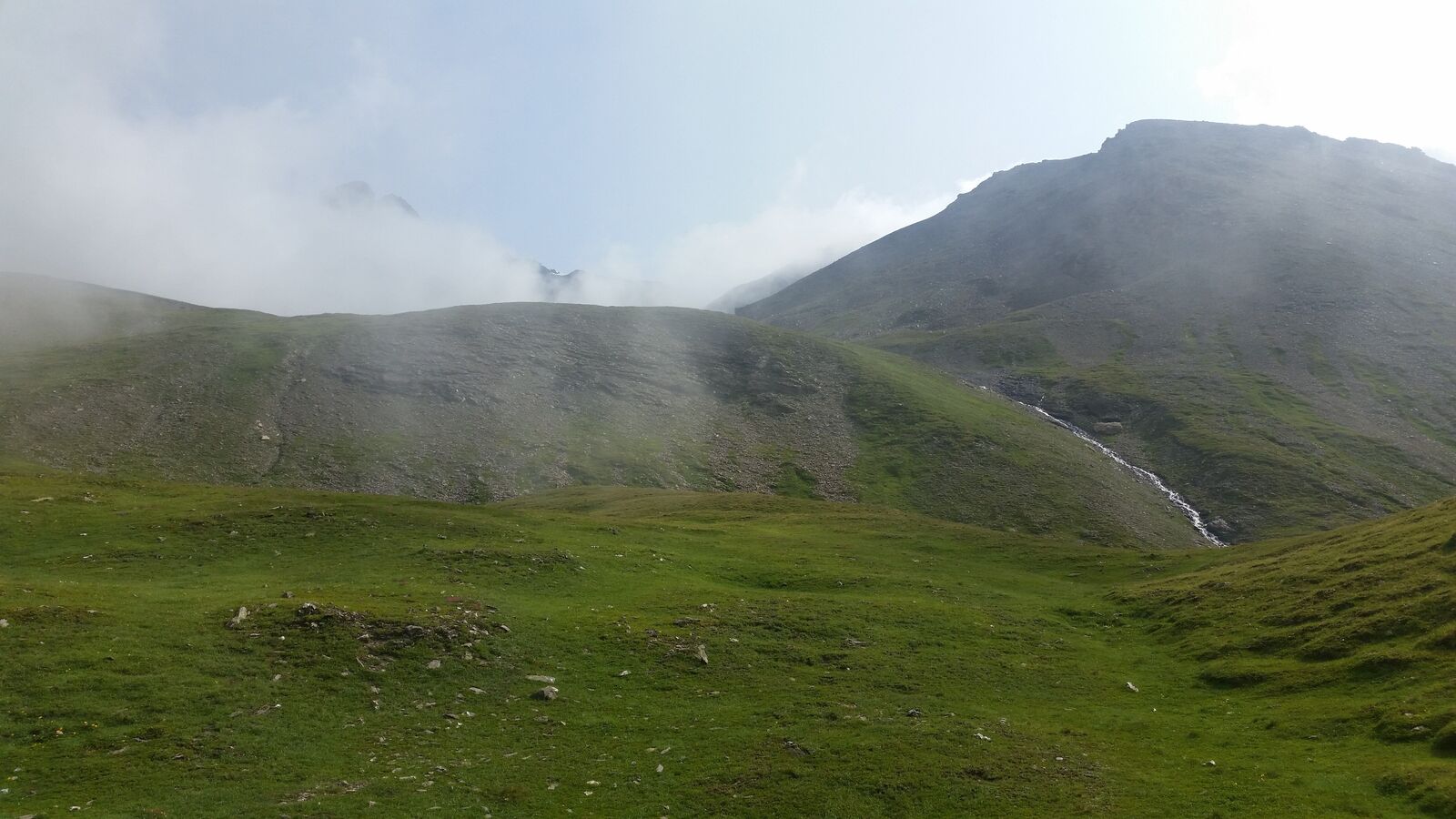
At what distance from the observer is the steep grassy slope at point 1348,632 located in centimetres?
2597

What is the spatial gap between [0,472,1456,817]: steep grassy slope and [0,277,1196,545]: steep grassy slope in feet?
176

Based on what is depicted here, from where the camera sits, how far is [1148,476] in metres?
137

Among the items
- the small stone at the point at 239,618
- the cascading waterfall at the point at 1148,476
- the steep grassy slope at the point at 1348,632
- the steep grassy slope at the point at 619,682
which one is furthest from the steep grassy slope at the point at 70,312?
the cascading waterfall at the point at 1148,476

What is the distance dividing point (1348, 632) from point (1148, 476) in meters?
112

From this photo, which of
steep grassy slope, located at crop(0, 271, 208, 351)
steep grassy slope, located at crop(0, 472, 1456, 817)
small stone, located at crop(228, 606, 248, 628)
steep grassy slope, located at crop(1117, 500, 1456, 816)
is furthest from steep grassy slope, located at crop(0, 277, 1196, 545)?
small stone, located at crop(228, 606, 248, 628)

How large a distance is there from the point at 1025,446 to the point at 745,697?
11376cm

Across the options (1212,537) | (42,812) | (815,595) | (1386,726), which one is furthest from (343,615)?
(1212,537)

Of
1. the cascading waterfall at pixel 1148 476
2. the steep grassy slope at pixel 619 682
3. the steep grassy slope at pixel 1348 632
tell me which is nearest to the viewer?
the steep grassy slope at pixel 619 682

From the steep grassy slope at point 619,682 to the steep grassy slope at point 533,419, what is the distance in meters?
53.6

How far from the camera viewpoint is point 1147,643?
4197 cm

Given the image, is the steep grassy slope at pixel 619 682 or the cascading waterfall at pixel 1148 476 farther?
the cascading waterfall at pixel 1148 476

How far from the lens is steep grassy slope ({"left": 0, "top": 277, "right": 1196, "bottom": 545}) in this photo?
102750 millimetres

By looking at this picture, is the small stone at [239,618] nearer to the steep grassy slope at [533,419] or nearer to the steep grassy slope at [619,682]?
the steep grassy slope at [619,682]

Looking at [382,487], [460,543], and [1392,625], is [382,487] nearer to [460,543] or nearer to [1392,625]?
[460,543]
